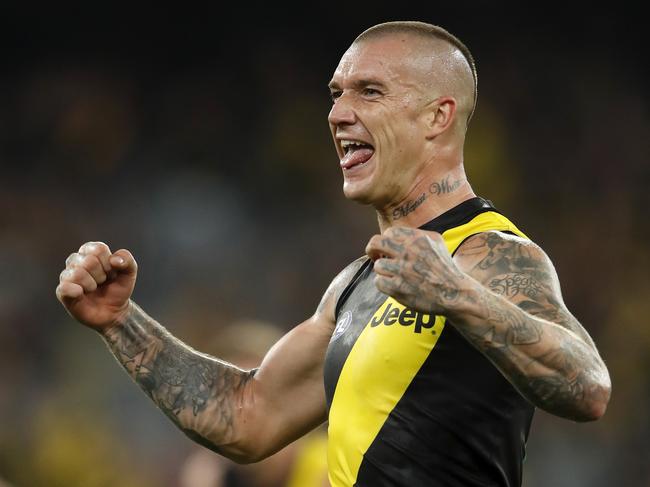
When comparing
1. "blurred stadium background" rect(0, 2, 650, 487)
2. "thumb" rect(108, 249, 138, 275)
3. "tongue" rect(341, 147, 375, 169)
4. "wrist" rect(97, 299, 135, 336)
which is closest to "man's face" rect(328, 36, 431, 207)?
"tongue" rect(341, 147, 375, 169)

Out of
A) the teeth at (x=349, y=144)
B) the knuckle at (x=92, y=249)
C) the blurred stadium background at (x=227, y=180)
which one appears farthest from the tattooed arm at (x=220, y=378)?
the blurred stadium background at (x=227, y=180)

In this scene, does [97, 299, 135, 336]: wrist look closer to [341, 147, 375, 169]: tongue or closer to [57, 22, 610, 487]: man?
[57, 22, 610, 487]: man

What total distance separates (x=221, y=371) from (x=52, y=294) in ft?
14.0

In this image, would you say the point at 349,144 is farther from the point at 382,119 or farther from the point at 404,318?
the point at 404,318

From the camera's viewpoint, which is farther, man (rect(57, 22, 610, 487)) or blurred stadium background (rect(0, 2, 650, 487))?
blurred stadium background (rect(0, 2, 650, 487))

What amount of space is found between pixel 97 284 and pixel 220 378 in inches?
19.0

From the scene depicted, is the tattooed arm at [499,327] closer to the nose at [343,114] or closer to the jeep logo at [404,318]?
the jeep logo at [404,318]

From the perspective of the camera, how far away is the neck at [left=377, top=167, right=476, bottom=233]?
292 centimetres

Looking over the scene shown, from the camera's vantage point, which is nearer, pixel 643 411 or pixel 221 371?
pixel 221 371

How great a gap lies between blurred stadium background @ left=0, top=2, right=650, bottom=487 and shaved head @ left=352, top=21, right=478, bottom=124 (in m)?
4.08

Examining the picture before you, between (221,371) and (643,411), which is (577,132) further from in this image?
(221,371)

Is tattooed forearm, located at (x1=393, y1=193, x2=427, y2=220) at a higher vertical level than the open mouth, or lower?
lower

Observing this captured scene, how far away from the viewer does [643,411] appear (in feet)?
21.9

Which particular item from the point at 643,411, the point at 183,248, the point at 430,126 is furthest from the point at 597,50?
the point at 430,126
